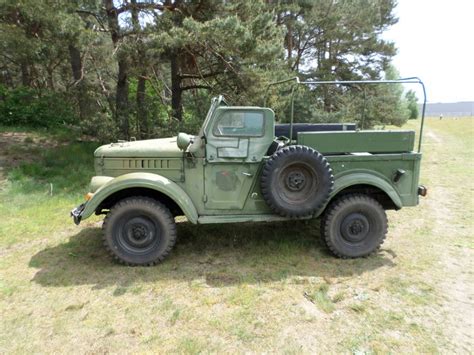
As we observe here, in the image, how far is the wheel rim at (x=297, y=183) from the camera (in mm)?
3961

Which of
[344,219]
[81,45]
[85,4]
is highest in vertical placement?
[85,4]

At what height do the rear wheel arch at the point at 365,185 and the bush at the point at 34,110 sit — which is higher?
the bush at the point at 34,110

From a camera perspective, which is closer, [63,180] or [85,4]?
[63,180]

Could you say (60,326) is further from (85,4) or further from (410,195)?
(85,4)

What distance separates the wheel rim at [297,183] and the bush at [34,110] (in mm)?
11340

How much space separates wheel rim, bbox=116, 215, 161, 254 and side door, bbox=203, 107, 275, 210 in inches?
27.3

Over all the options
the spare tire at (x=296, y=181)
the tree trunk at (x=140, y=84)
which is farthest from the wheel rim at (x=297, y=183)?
the tree trunk at (x=140, y=84)

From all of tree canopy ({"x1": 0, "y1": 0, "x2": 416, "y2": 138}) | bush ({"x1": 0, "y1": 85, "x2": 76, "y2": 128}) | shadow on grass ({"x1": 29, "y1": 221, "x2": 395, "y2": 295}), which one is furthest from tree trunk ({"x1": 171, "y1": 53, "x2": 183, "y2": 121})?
shadow on grass ({"x1": 29, "y1": 221, "x2": 395, "y2": 295})

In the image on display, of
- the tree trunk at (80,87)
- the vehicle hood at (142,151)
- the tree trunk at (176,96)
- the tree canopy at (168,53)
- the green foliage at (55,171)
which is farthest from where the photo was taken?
the tree trunk at (80,87)

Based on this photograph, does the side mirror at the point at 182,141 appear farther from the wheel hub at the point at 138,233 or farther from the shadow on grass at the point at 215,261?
the shadow on grass at the point at 215,261

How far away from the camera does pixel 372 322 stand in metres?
3.02

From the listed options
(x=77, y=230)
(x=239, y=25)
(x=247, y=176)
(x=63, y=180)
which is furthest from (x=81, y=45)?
(x=247, y=176)

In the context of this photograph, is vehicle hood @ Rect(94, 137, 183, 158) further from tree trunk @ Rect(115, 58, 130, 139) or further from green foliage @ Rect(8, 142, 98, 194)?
tree trunk @ Rect(115, 58, 130, 139)

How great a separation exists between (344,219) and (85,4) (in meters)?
8.08
